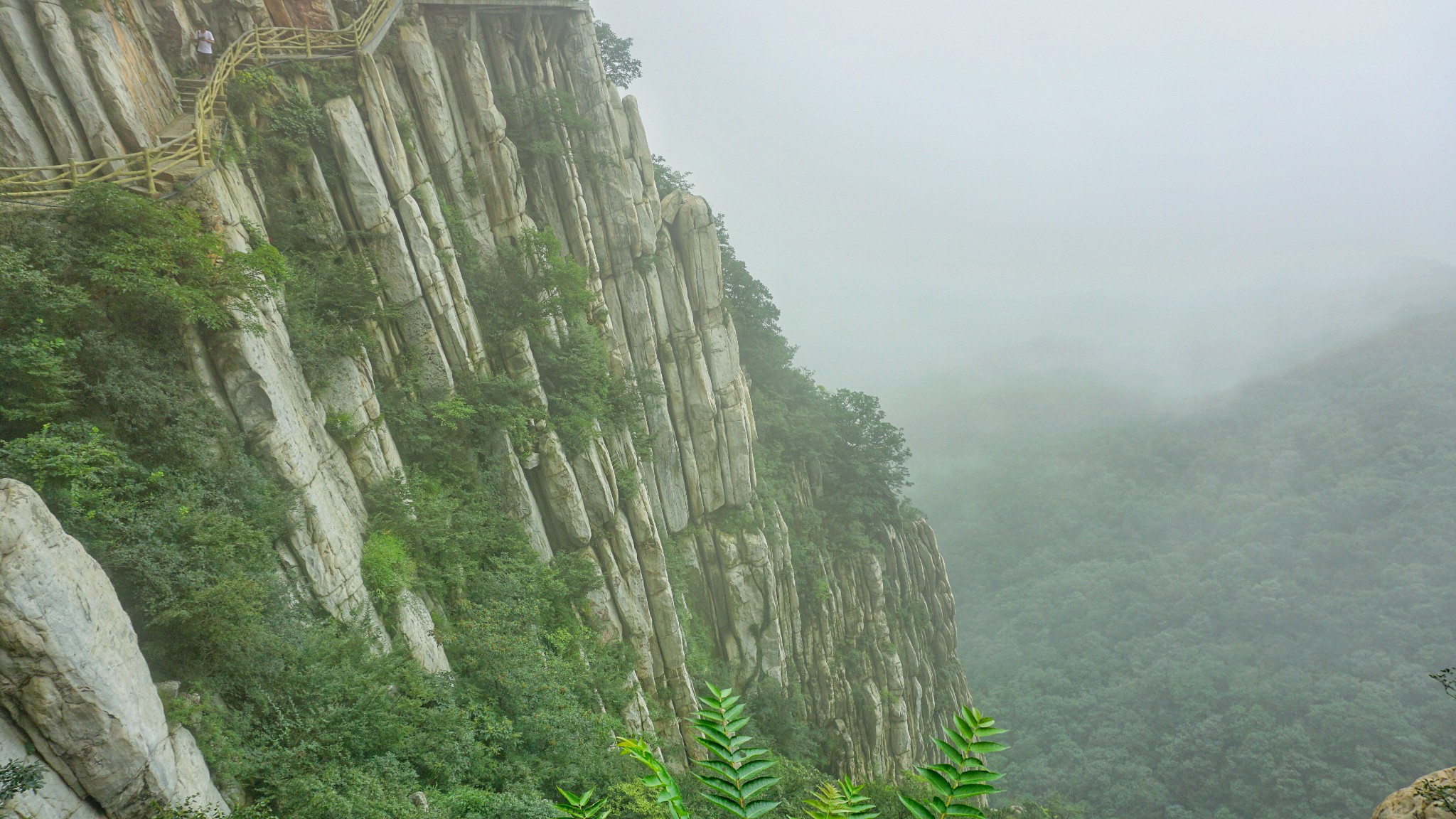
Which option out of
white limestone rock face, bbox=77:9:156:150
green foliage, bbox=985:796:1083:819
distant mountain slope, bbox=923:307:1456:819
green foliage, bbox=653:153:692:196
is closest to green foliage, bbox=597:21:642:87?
green foliage, bbox=653:153:692:196

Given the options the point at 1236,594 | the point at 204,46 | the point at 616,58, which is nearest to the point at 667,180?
the point at 616,58

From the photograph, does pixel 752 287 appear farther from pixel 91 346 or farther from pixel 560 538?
pixel 91 346

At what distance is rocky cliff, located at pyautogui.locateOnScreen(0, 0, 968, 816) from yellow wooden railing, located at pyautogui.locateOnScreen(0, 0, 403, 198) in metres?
0.47

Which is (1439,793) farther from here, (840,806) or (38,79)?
(38,79)

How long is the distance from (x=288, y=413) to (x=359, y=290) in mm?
4498

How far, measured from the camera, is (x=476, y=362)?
1972cm

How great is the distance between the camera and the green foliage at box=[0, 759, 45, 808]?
6.12m

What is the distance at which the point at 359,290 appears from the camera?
1606 centimetres

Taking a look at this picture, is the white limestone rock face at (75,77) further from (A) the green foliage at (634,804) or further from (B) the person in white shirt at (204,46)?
(A) the green foliage at (634,804)

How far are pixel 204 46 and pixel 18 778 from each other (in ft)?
51.1

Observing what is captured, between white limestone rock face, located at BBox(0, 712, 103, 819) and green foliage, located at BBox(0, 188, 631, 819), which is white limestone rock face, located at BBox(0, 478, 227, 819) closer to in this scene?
white limestone rock face, located at BBox(0, 712, 103, 819)

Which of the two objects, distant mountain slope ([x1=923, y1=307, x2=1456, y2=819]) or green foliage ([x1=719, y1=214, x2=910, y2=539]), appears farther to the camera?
distant mountain slope ([x1=923, y1=307, x2=1456, y2=819])

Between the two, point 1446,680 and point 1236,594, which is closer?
point 1446,680

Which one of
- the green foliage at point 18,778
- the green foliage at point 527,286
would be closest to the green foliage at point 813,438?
the green foliage at point 527,286
